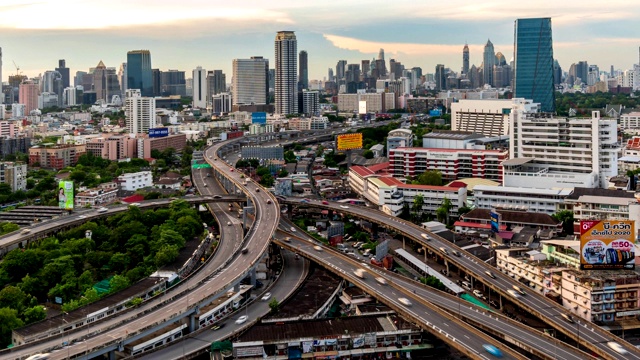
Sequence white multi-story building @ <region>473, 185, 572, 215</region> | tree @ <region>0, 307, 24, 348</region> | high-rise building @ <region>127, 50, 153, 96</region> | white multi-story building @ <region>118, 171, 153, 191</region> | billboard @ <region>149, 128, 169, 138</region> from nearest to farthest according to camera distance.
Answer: tree @ <region>0, 307, 24, 348</region> < white multi-story building @ <region>473, 185, 572, 215</region> < white multi-story building @ <region>118, 171, 153, 191</region> < billboard @ <region>149, 128, 169, 138</region> < high-rise building @ <region>127, 50, 153, 96</region>

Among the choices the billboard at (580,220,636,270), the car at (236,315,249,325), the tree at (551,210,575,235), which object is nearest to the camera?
the car at (236,315,249,325)

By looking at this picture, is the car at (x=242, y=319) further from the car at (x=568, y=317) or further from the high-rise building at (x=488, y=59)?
the high-rise building at (x=488, y=59)

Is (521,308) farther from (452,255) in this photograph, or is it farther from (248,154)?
(248,154)

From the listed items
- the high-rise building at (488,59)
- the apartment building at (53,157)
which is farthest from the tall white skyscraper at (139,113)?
the high-rise building at (488,59)

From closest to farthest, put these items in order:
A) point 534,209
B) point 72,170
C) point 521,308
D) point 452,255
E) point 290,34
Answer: point 521,308 < point 452,255 < point 534,209 < point 72,170 < point 290,34

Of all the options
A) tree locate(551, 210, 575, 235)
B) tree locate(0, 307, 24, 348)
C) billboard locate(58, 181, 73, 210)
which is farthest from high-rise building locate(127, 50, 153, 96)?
tree locate(0, 307, 24, 348)

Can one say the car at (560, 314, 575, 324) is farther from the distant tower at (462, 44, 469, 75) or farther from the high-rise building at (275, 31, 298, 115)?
the distant tower at (462, 44, 469, 75)

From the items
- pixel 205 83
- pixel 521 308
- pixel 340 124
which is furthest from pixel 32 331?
pixel 205 83
